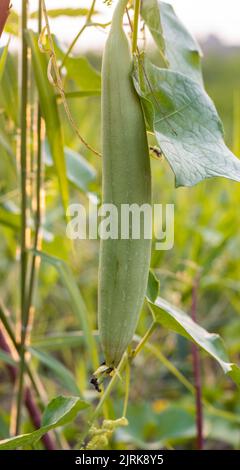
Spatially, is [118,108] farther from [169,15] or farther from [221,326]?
[221,326]

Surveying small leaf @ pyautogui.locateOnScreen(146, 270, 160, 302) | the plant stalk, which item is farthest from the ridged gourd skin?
small leaf @ pyautogui.locateOnScreen(146, 270, 160, 302)

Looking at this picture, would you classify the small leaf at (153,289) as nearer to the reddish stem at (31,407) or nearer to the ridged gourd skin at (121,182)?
the ridged gourd skin at (121,182)

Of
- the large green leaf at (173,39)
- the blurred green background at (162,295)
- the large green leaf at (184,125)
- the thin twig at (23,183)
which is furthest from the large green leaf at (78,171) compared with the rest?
the large green leaf at (184,125)

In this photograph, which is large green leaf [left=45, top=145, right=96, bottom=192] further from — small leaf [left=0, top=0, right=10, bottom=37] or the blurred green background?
small leaf [left=0, top=0, right=10, bottom=37]

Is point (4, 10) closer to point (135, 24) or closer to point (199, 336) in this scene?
point (135, 24)

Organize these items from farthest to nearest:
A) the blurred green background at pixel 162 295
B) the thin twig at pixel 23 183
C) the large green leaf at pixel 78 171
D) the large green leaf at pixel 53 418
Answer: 1. the blurred green background at pixel 162 295
2. the large green leaf at pixel 78 171
3. the thin twig at pixel 23 183
4. the large green leaf at pixel 53 418
